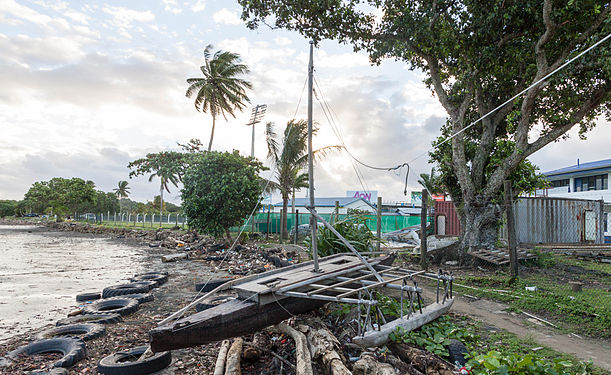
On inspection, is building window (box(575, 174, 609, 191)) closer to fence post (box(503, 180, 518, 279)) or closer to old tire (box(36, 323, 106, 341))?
fence post (box(503, 180, 518, 279))

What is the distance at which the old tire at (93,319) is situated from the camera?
680 centimetres

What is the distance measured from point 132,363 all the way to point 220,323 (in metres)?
1.36

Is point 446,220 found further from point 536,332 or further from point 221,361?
point 221,361

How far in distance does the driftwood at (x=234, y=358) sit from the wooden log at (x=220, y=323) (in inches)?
11.1

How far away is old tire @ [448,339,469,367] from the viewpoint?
15.1ft

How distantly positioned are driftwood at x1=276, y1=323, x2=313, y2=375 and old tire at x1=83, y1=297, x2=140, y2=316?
3.80 metres

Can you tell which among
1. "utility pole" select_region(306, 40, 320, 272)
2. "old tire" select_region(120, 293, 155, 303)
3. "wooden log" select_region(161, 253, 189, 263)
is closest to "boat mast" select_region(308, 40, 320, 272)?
"utility pole" select_region(306, 40, 320, 272)

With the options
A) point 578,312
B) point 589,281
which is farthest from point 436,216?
point 578,312

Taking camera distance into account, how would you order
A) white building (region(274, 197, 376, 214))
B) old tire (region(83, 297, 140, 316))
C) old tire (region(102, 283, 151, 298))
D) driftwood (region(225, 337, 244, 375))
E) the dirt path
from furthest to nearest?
1. white building (region(274, 197, 376, 214))
2. old tire (region(102, 283, 151, 298))
3. old tire (region(83, 297, 140, 316))
4. the dirt path
5. driftwood (region(225, 337, 244, 375))

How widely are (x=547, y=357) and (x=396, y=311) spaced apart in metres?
2.17

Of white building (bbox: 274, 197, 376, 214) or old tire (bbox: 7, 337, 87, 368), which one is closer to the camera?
old tire (bbox: 7, 337, 87, 368)

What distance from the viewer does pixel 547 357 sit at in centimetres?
479

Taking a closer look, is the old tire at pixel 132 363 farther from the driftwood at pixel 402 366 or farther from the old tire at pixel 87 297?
the old tire at pixel 87 297

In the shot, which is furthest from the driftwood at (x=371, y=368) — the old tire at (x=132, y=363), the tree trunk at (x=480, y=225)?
the tree trunk at (x=480, y=225)
